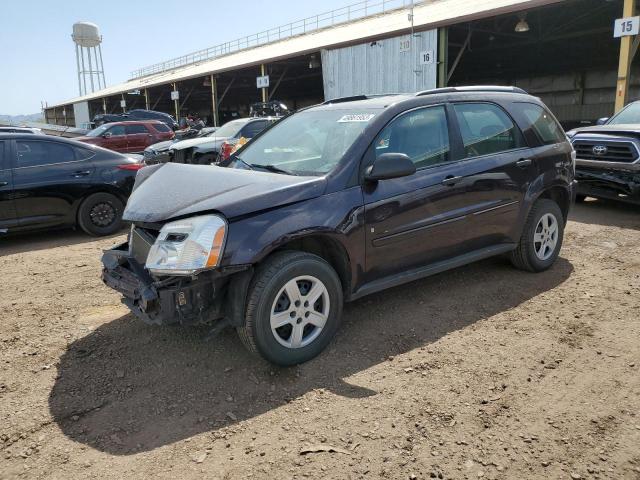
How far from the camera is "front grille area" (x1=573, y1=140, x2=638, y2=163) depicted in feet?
24.3

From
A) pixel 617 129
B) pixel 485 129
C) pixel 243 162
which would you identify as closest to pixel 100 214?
pixel 243 162

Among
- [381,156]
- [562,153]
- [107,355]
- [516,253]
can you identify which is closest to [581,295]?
[516,253]

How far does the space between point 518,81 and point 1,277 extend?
31.1 metres

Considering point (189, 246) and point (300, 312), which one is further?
point (300, 312)

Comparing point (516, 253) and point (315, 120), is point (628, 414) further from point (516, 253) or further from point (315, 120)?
point (315, 120)

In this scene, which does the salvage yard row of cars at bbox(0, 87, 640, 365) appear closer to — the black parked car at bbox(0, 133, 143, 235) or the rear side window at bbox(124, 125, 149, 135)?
the black parked car at bbox(0, 133, 143, 235)

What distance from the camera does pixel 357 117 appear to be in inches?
152

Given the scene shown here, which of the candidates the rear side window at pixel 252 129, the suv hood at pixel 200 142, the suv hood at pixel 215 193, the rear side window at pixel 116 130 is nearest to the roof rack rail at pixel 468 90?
the suv hood at pixel 215 193

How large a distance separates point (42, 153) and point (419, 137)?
5405 mm

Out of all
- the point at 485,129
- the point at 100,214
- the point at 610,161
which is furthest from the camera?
the point at 610,161

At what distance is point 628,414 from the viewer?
8.97 feet

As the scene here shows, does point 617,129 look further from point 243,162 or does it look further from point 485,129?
point 243,162

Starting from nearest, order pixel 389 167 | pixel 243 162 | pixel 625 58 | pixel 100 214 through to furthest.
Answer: pixel 389 167 → pixel 243 162 → pixel 100 214 → pixel 625 58

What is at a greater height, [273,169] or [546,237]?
[273,169]
